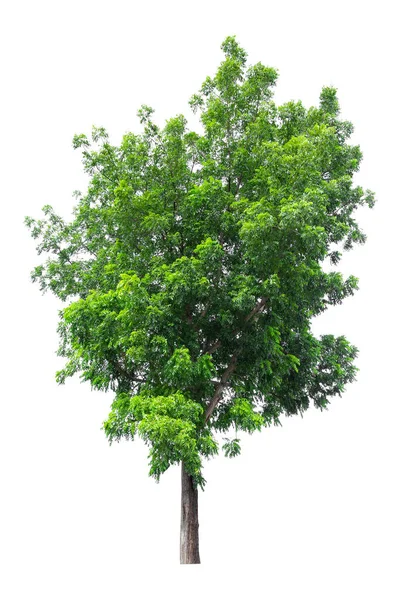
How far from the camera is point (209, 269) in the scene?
12094mm

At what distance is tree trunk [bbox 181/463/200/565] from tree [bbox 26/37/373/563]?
0.03m

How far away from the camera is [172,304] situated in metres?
12.1

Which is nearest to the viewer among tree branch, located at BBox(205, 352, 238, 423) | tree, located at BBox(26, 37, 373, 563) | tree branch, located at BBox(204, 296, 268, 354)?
tree, located at BBox(26, 37, 373, 563)

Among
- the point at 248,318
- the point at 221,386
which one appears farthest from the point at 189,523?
the point at 248,318

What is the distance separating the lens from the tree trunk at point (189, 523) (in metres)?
12.6

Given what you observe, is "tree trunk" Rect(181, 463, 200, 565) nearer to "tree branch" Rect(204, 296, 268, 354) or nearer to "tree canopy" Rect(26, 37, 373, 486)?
"tree canopy" Rect(26, 37, 373, 486)

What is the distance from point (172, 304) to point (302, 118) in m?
5.78

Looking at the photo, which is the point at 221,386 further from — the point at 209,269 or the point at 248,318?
the point at 209,269

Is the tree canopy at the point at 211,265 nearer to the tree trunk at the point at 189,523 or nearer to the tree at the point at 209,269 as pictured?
the tree at the point at 209,269

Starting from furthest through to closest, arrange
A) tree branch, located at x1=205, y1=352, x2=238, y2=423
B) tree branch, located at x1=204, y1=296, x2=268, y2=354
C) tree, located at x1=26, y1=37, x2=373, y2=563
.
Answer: tree branch, located at x1=205, y1=352, x2=238, y2=423 → tree branch, located at x1=204, y1=296, x2=268, y2=354 → tree, located at x1=26, y1=37, x2=373, y2=563

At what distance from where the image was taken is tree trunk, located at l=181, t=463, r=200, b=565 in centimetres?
1259

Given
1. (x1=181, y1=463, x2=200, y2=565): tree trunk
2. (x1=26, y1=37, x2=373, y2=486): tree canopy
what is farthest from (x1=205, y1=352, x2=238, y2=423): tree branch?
(x1=181, y1=463, x2=200, y2=565): tree trunk

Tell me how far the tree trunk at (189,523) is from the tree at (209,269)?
31 millimetres

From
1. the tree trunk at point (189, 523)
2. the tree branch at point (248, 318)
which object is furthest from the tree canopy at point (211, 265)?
the tree trunk at point (189, 523)
